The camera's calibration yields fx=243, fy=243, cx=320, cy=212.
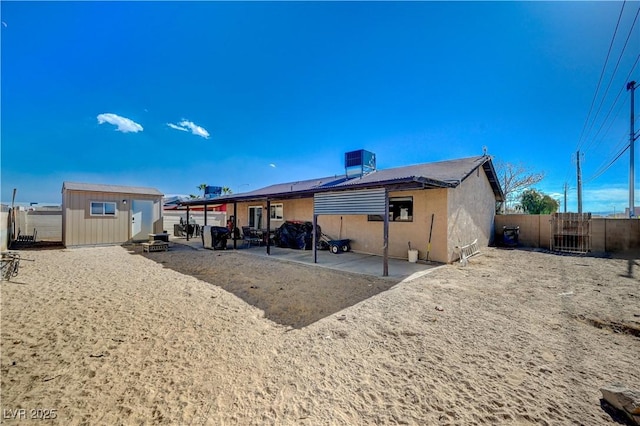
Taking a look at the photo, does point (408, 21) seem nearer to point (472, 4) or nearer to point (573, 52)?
point (472, 4)

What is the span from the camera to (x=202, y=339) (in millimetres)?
3023

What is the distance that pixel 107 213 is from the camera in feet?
39.6

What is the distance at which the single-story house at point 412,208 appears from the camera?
6.55m

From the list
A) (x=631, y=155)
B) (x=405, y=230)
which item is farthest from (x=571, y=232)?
(x=405, y=230)

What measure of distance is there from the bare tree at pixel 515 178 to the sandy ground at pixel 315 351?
65.9ft

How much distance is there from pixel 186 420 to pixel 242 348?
1.04 metres

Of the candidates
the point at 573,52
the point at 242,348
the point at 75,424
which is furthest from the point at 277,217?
the point at 573,52

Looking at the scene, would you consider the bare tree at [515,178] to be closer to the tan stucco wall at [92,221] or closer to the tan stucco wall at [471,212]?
the tan stucco wall at [471,212]

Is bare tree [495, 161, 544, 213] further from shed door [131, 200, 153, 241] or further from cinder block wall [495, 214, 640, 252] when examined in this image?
shed door [131, 200, 153, 241]

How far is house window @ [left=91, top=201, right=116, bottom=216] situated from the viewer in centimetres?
1168

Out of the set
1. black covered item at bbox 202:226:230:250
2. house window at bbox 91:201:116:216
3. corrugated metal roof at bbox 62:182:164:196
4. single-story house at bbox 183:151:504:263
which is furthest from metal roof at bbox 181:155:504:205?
house window at bbox 91:201:116:216

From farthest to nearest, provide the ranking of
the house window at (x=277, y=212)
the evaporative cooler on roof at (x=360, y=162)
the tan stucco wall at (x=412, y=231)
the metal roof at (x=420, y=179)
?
the house window at (x=277, y=212)
the evaporative cooler on roof at (x=360, y=162)
the tan stucco wall at (x=412, y=231)
the metal roof at (x=420, y=179)

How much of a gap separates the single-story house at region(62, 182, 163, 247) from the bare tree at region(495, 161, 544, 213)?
89.0 ft

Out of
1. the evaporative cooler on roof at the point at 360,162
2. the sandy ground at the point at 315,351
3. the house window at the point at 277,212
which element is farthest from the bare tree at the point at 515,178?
the house window at the point at 277,212
